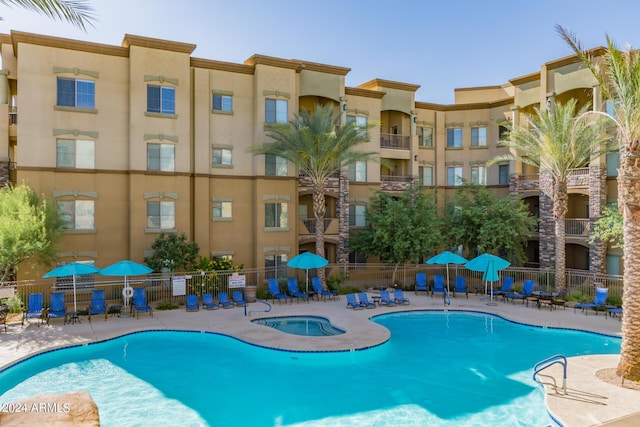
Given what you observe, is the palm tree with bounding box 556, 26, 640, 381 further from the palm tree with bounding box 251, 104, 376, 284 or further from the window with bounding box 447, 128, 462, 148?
the window with bounding box 447, 128, 462, 148

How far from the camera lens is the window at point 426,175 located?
3731 cm

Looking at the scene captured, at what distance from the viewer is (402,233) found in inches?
1076

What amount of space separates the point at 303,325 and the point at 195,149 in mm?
12401

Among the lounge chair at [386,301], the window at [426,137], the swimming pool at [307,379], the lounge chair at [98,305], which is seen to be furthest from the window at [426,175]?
the lounge chair at [98,305]

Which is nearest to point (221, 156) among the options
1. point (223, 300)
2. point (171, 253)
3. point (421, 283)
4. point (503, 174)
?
point (171, 253)

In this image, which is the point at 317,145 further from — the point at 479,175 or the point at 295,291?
the point at 479,175

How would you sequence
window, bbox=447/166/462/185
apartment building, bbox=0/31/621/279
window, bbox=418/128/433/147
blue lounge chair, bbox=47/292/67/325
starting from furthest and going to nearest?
window, bbox=447/166/462/185 → window, bbox=418/128/433/147 → apartment building, bbox=0/31/621/279 → blue lounge chair, bbox=47/292/67/325

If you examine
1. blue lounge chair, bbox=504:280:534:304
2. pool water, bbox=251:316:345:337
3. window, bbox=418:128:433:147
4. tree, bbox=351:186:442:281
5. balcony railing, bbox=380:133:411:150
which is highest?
window, bbox=418:128:433:147

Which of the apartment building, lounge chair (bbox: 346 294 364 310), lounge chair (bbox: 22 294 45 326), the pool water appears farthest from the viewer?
the apartment building

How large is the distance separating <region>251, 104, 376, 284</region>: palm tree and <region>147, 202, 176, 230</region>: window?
229 inches

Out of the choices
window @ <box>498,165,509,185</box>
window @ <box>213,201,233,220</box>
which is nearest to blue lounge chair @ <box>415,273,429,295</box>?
window @ <box>213,201,233,220</box>

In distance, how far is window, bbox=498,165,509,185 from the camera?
117 feet

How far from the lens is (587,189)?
28672mm

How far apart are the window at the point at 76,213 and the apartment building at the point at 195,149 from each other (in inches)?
2.1
